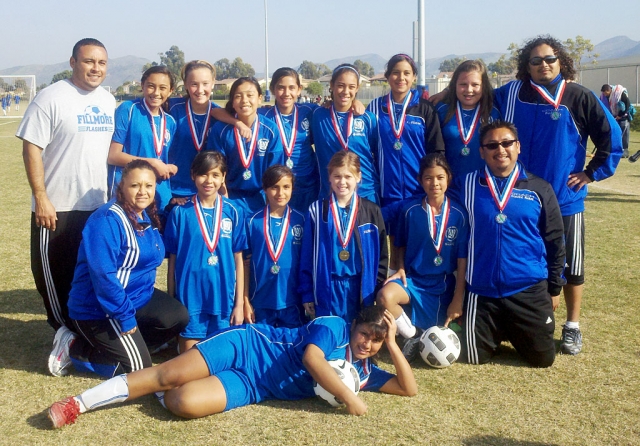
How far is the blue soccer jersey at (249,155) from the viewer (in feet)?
15.9

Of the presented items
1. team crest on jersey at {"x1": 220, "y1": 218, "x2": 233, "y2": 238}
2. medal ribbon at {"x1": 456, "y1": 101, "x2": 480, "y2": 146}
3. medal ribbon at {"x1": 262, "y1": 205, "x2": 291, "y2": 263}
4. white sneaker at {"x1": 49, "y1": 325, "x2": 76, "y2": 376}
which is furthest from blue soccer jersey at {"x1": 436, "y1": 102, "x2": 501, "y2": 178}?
white sneaker at {"x1": 49, "y1": 325, "x2": 76, "y2": 376}

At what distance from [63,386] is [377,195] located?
2.65 metres

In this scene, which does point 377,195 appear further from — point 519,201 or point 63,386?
point 63,386

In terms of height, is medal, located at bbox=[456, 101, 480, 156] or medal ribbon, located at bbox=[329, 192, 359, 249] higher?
medal, located at bbox=[456, 101, 480, 156]

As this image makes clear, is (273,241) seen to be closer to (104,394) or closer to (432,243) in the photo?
(432,243)

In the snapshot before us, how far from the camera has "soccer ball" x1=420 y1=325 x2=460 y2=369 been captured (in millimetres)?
4297

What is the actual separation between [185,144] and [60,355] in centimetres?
181

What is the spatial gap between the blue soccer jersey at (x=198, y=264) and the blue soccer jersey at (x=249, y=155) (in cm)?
52

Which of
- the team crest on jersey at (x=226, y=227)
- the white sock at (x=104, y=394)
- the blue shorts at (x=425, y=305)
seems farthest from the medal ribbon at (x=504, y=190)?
the white sock at (x=104, y=394)

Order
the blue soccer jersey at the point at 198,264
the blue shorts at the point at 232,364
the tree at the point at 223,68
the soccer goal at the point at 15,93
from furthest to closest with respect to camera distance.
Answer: the tree at the point at 223,68, the soccer goal at the point at 15,93, the blue soccer jersey at the point at 198,264, the blue shorts at the point at 232,364

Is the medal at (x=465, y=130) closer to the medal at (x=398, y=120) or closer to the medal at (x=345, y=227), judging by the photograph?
the medal at (x=398, y=120)

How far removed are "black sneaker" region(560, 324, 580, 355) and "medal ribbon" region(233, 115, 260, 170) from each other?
8.90 ft

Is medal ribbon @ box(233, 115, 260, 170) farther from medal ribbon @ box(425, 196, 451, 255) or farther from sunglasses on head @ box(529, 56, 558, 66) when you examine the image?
sunglasses on head @ box(529, 56, 558, 66)

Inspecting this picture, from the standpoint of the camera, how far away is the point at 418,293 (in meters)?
4.61
